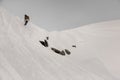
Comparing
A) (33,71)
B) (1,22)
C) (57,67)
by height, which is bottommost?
(33,71)

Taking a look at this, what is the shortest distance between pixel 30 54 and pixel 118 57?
44.5 feet

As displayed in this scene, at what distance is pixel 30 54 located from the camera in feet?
42.9

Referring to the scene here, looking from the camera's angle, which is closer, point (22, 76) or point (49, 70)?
point (22, 76)

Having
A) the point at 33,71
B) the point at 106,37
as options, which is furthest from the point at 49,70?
the point at 106,37

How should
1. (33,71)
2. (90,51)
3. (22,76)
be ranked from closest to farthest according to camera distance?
(22,76) < (33,71) < (90,51)

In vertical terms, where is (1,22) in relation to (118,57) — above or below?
below

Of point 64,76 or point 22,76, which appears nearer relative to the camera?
point 22,76

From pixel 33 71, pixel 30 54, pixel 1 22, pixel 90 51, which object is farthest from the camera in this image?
pixel 90 51

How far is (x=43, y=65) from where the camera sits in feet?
40.7

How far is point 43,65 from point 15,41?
316 cm

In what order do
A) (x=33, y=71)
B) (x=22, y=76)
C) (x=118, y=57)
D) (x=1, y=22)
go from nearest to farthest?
(x=22, y=76)
(x=33, y=71)
(x=1, y=22)
(x=118, y=57)

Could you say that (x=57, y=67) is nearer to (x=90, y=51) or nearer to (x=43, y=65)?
(x=43, y=65)

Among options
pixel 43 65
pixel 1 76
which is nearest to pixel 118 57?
pixel 43 65

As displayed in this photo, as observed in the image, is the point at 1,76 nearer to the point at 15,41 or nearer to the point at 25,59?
the point at 25,59
